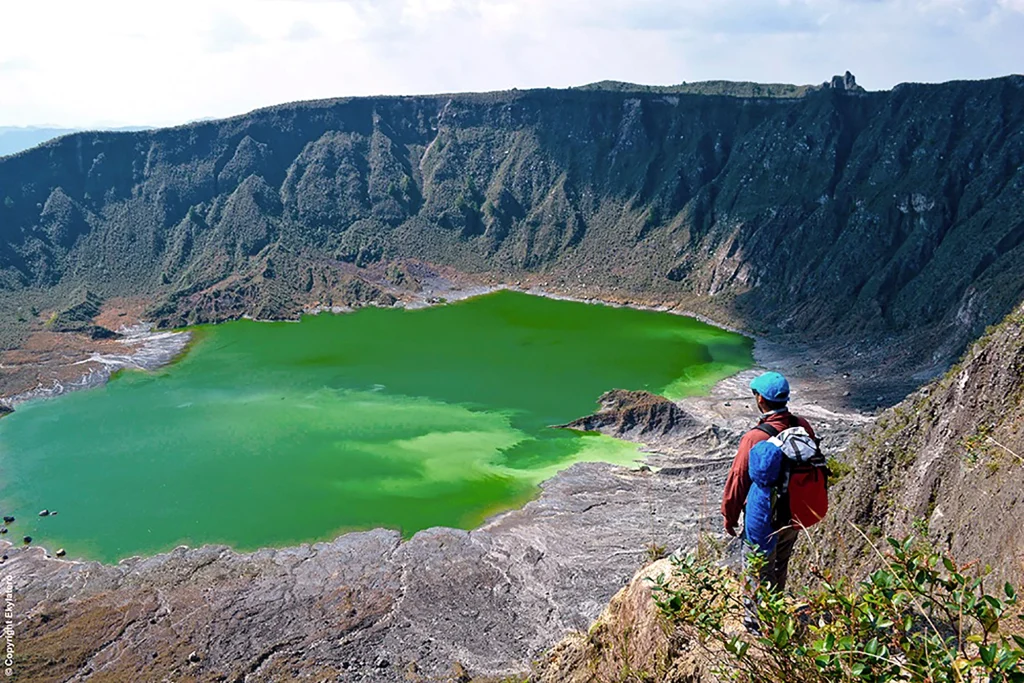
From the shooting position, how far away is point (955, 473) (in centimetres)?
1371

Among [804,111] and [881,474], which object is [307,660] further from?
[804,111]

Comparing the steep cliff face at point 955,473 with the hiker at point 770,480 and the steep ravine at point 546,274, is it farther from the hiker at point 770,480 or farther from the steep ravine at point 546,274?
the hiker at point 770,480

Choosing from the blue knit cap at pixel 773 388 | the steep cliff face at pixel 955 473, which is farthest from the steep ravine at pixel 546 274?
the blue knit cap at pixel 773 388

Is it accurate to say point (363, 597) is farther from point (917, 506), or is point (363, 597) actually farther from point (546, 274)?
point (546, 274)

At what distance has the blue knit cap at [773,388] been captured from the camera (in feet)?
17.2

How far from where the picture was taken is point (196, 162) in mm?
86750

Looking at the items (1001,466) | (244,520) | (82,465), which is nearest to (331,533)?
(244,520)

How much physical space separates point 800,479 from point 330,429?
36815 millimetres

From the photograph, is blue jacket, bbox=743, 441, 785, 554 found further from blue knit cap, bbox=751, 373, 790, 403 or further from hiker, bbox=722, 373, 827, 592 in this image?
blue knit cap, bbox=751, 373, 790, 403

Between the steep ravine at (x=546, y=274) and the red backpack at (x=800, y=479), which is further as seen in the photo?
the steep ravine at (x=546, y=274)

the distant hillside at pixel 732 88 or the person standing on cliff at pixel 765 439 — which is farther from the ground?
the distant hillside at pixel 732 88

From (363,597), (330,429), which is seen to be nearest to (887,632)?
(363,597)

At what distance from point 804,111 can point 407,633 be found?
66.2m

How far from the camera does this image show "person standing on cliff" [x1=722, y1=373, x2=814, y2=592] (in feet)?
17.2
